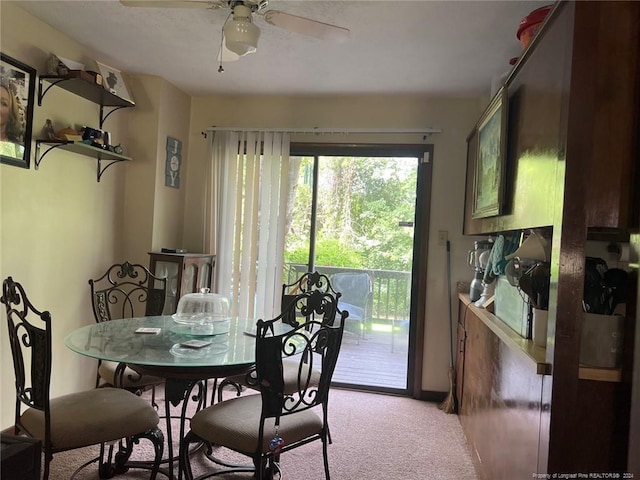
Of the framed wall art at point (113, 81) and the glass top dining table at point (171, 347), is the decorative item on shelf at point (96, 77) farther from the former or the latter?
the glass top dining table at point (171, 347)

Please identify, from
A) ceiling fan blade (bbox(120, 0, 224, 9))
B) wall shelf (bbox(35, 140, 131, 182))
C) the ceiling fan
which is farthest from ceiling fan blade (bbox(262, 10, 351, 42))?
wall shelf (bbox(35, 140, 131, 182))

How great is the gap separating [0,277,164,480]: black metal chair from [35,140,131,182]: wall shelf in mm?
981

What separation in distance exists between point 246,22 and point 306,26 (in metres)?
0.25

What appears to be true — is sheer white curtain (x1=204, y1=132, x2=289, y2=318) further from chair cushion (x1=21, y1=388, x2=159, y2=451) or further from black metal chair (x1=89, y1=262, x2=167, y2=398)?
chair cushion (x1=21, y1=388, x2=159, y2=451)

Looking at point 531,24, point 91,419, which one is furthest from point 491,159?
point 91,419

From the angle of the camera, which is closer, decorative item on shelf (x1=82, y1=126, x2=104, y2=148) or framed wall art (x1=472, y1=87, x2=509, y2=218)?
framed wall art (x1=472, y1=87, x2=509, y2=218)

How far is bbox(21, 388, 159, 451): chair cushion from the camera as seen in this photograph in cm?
166

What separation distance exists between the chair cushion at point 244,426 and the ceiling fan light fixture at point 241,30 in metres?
1.54

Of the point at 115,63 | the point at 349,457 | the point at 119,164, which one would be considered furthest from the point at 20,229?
the point at 349,457

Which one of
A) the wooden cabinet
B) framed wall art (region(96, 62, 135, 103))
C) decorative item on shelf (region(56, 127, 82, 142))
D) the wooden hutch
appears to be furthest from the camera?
the wooden cabinet

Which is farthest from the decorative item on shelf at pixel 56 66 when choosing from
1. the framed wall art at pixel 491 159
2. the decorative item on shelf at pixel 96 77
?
the framed wall art at pixel 491 159

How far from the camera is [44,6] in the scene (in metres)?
2.25

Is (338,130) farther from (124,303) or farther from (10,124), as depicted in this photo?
(10,124)

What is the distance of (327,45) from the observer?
252 cm
